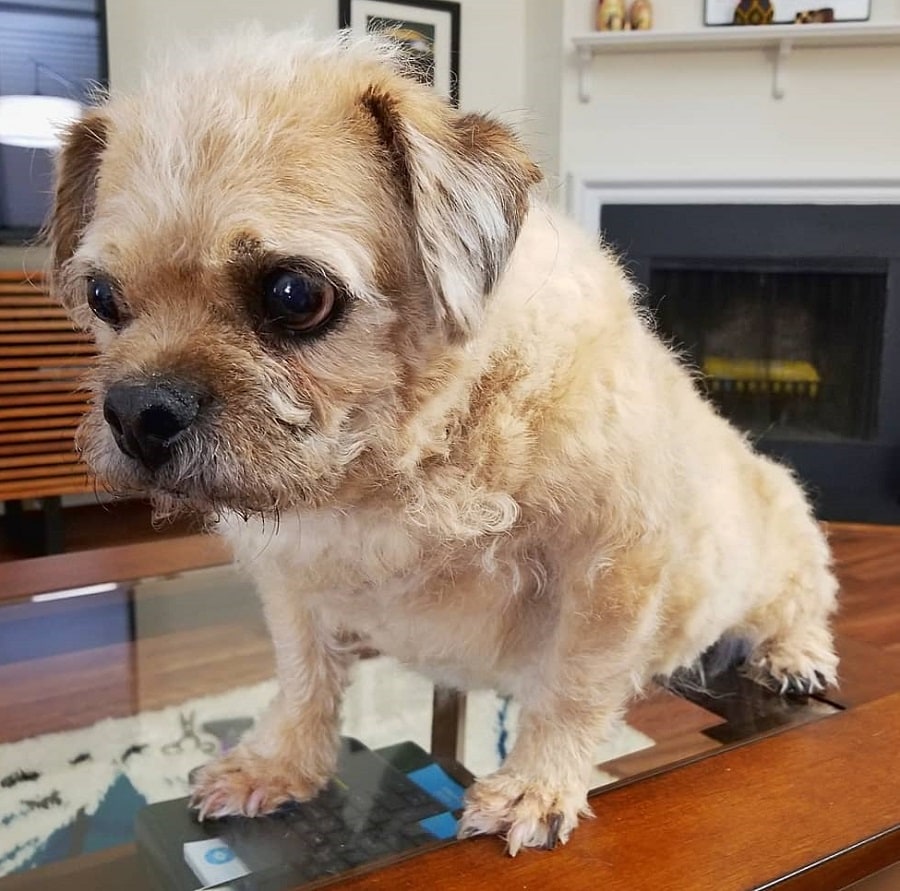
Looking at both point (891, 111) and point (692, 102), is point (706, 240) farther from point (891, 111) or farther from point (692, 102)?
point (891, 111)

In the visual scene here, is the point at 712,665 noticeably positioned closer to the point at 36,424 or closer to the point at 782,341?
the point at 36,424

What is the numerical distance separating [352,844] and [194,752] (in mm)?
306

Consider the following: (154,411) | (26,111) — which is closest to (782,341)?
(26,111)

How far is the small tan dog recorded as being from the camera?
2.08 feet

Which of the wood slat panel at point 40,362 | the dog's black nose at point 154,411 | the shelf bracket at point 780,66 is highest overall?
the shelf bracket at point 780,66

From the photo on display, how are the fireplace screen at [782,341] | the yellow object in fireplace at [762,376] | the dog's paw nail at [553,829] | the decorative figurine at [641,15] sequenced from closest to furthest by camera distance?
1. the dog's paw nail at [553,829]
2. the decorative figurine at [641,15]
3. the fireplace screen at [782,341]
4. the yellow object in fireplace at [762,376]

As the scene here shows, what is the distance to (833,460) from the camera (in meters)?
3.00

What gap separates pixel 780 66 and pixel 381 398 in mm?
2630

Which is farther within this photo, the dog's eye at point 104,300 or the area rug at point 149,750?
the area rug at point 149,750

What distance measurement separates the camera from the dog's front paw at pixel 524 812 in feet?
2.50

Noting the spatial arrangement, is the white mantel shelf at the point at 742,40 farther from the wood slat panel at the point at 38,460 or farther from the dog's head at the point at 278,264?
the dog's head at the point at 278,264

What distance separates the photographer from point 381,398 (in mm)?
694

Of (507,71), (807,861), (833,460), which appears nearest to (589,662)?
(807,861)

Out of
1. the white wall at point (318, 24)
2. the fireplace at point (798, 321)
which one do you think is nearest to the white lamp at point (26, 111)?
the white wall at point (318, 24)
